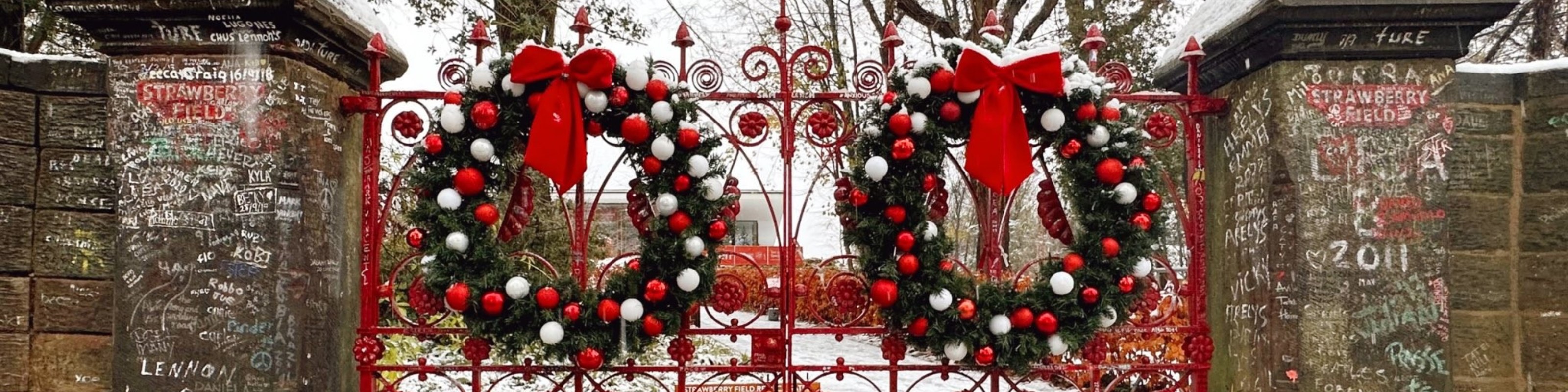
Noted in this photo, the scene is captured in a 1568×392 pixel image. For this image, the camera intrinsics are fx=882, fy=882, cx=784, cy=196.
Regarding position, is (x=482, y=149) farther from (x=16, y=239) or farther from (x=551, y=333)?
(x=16, y=239)

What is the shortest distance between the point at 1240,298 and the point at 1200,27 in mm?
1152

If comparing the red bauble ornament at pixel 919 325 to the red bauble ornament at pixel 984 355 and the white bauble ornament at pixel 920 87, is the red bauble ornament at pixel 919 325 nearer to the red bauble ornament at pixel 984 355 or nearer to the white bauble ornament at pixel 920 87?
the red bauble ornament at pixel 984 355

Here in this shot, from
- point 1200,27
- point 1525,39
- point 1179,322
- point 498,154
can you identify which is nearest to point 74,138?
point 498,154

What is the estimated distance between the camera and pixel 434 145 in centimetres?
329

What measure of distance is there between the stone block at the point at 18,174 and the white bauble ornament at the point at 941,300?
3271 mm

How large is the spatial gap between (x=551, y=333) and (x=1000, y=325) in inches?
65.8

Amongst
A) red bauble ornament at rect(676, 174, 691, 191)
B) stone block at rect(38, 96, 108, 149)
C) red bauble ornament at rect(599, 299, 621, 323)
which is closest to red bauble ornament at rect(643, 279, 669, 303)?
red bauble ornament at rect(599, 299, 621, 323)

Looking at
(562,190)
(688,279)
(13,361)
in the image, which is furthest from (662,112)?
(13,361)

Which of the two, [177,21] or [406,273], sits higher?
[177,21]

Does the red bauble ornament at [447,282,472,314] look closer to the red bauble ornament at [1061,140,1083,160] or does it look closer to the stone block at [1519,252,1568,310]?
the red bauble ornament at [1061,140,1083,160]

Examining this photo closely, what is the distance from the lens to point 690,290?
3.30m

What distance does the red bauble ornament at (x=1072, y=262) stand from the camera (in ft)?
11.1

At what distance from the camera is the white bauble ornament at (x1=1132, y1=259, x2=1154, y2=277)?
133 inches

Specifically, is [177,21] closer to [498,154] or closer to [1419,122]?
[498,154]
